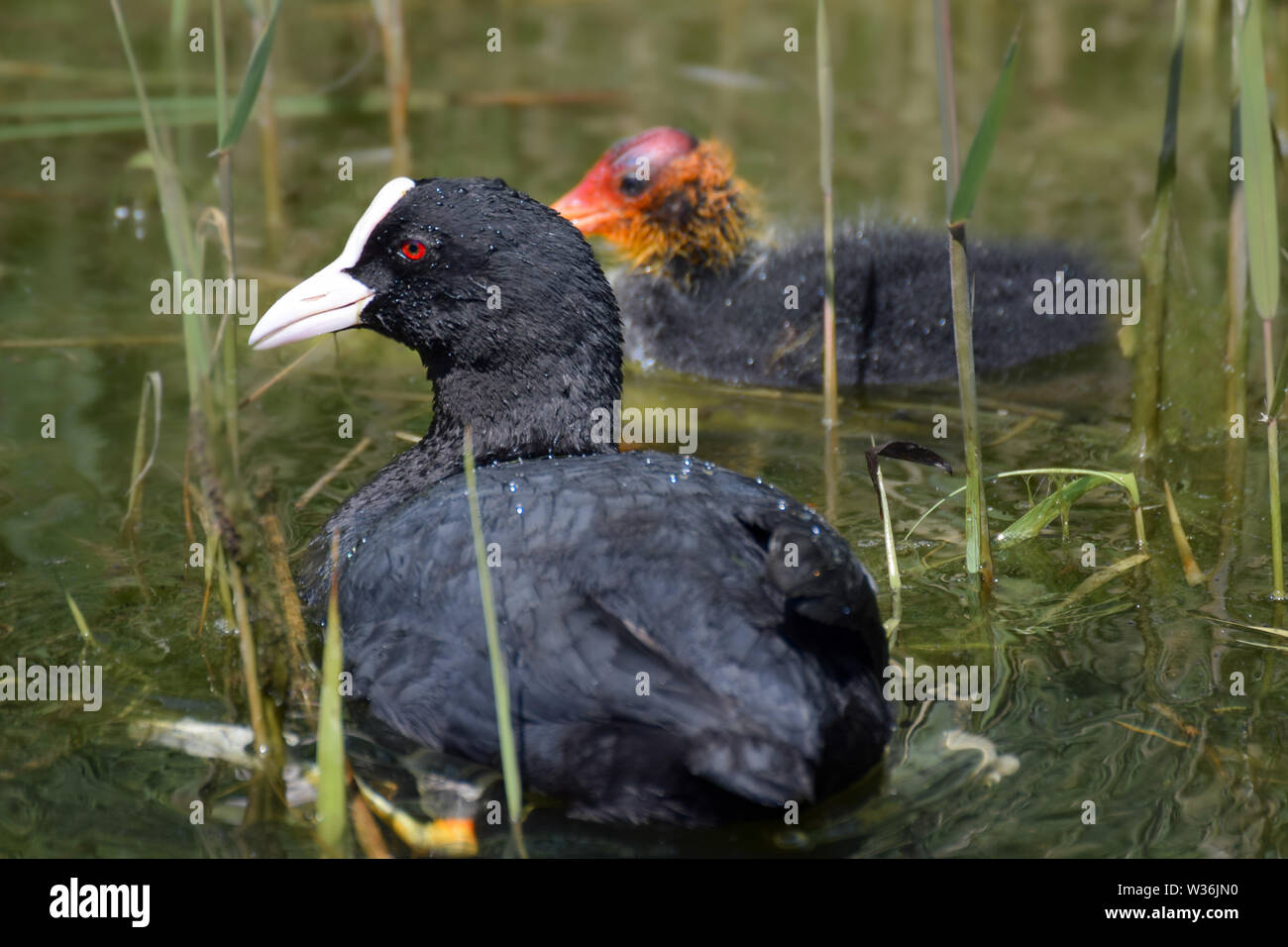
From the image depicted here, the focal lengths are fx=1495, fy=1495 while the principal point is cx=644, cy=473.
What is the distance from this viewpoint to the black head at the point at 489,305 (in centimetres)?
365

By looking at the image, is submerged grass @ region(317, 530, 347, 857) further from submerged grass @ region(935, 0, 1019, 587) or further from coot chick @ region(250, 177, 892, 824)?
submerged grass @ region(935, 0, 1019, 587)

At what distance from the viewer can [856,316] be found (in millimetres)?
5184

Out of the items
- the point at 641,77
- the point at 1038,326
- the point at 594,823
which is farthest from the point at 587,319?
the point at 641,77

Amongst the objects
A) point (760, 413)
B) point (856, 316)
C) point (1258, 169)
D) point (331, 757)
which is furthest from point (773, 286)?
point (331, 757)

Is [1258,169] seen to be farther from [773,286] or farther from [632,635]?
[773,286]

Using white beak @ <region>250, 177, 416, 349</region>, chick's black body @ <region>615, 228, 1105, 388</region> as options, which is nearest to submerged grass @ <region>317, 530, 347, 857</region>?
white beak @ <region>250, 177, 416, 349</region>

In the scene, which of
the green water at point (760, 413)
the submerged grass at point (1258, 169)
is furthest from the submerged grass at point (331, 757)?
the submerged grass at point (1258, 169)

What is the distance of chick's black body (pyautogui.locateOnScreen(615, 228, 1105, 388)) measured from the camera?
5.18 meters

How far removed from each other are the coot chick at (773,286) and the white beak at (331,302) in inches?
68.8

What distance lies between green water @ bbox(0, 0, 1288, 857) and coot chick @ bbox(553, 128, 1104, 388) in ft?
0.50

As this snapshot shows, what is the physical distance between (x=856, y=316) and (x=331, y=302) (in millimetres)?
2095

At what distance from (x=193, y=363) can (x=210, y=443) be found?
0.49 ft

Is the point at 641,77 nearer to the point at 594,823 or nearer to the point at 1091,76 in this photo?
the point at 1091,76

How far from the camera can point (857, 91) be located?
7.80 m
